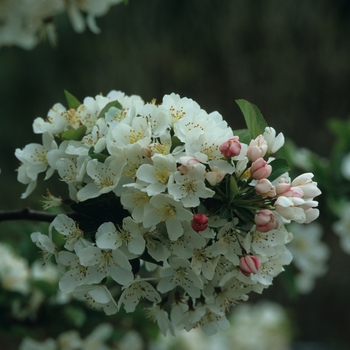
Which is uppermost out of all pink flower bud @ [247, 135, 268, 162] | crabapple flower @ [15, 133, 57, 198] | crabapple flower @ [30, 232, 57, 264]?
pink flower bud @ [247, 135, 268, 162]

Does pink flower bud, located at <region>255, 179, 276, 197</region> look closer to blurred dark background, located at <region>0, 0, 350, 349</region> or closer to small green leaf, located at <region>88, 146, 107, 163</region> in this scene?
small green leaf, located at <region>88, 146, 107, 163</region>

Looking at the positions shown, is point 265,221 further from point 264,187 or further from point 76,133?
point 76,133

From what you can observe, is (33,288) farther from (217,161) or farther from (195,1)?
(195,1)

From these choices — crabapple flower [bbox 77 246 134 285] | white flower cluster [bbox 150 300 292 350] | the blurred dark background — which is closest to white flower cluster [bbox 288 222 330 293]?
white flower cluster [bbox 150 300 292 350]

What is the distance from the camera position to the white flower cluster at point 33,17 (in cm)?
141

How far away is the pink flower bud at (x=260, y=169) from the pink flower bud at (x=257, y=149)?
0.04ft

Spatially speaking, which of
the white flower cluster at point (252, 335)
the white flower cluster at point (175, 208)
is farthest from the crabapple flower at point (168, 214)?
the white flower cluster at point (252, 335)

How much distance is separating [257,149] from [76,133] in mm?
290

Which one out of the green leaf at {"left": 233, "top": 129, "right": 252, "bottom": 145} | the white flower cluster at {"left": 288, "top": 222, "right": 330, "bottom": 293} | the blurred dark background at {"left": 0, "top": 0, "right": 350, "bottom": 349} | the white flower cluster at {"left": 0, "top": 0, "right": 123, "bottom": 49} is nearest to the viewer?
the green leaf at {"left": 233, "top": 129, "right": 252, "bottom": 145}

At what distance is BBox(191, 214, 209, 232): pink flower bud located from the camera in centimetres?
74

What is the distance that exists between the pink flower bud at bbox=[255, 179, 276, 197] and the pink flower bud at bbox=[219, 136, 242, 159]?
5 centimetres

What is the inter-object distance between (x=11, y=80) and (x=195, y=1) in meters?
2.33

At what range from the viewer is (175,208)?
2.50 feet

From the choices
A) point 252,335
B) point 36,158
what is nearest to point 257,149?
point 36,158
